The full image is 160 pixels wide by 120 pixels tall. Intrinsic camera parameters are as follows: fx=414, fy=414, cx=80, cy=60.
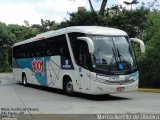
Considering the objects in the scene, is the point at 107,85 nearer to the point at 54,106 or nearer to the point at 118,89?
the point at 118,89

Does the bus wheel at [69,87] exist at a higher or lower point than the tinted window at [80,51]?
lower

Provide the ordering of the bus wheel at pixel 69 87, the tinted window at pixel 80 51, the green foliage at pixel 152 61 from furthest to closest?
the green foliage at pixel 152 61
the bus wheel at pixel 69 87
the tinted window at pixel 80 51

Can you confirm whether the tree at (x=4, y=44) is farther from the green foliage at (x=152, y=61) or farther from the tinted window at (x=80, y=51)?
the tinted window at (x=80, y=51)

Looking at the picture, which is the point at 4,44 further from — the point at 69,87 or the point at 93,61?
the point at 93,61

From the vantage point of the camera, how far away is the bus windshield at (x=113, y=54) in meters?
16.8

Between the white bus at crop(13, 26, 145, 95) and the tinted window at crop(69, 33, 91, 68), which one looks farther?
the tinted window at crop(69, 33, 91, 68)

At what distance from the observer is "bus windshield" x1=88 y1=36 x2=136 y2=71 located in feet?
55.0

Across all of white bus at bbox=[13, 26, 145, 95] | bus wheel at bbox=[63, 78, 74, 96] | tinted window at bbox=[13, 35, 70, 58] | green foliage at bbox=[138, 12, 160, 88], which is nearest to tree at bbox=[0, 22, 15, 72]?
tinted window at bbox=[13, 35, 70, 58]

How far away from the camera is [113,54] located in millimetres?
16984

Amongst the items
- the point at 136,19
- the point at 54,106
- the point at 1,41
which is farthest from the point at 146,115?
the point at 1,41

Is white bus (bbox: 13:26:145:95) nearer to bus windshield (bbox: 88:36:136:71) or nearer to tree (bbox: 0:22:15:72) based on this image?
bus windshield (bbox: 88:36:136:71)

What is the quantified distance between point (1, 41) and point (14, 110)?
57.8m

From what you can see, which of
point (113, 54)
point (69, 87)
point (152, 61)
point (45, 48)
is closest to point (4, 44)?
point (45, 48)

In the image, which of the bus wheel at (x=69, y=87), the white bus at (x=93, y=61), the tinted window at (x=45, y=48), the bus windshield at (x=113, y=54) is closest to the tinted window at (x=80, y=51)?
the white bus at (x=93, y=61)
